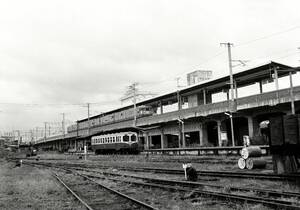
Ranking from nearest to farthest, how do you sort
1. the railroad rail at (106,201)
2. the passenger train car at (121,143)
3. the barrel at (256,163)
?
the railroad rail at (106,201) → the barrel at (256,163) → the passenger train car at (121,143)

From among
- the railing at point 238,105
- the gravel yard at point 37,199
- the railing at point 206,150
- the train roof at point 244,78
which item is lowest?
the gravel yard at point 37,199

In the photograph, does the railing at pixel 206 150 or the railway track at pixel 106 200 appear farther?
the railing at pixel 206 150

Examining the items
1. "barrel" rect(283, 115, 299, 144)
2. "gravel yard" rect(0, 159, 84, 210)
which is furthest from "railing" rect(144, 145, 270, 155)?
"gravel yard" rect(0, 159, 84, 210)

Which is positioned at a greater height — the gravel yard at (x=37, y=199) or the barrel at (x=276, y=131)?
the barrel at (x=276, y=131)

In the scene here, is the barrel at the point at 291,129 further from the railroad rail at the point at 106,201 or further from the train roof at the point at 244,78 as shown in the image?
the train roof at the point at 244,78

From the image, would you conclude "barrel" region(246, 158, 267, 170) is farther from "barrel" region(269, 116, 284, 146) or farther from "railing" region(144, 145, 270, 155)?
"railing" region(144, 145, 270, 155)

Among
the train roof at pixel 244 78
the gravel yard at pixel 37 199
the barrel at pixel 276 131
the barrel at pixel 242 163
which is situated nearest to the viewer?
the gravel yard at pixel 37 199

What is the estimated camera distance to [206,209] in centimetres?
874

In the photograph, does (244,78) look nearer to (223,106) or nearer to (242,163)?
(223,106)

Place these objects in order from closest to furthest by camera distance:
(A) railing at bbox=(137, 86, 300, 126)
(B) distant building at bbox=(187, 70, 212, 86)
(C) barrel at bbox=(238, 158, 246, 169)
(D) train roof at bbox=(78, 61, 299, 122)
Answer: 1. (C) barrel at bbox=(238, 158, 246, 169)
2. (A) railing at bbox=(137, 86, 300, 126)
3. (D) train roof at bbox=(78, 61, 299, 122)
4. (B) distant building at bbox=(187, 70, 212, 86)

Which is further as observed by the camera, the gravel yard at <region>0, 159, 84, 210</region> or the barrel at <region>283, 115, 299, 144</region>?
the barrel at <region>283, 115, 299, 144</region>

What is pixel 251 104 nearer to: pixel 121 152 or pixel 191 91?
pixel 191 91

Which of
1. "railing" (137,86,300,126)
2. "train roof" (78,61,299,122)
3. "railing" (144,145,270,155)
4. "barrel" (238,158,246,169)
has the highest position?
"train roof" (78,61,299,122)

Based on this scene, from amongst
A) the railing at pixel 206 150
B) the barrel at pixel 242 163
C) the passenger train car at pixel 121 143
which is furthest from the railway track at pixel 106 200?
the passenger train car at pixel 121 143
